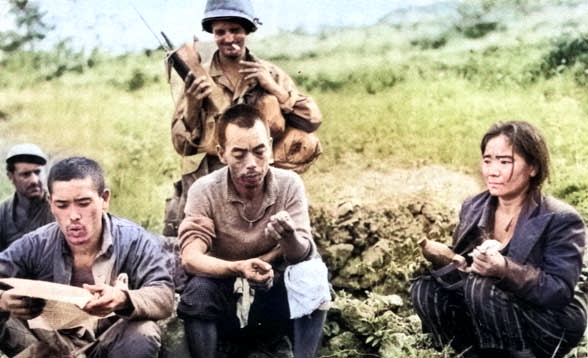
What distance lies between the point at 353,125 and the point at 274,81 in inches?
21.2

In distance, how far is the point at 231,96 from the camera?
629 centimetres

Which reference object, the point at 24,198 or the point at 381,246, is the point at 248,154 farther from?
the point at 24,198

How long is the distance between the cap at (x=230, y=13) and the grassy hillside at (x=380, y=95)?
0.59 ft

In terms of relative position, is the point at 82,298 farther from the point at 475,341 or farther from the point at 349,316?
the point at 475,341

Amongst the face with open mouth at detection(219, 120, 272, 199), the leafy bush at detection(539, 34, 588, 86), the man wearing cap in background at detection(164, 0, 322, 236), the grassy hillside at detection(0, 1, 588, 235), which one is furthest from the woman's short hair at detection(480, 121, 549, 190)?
the face with open mouth at detection(219, 120, 272, 199)

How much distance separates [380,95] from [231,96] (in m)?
0.88

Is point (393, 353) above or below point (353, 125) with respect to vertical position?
below

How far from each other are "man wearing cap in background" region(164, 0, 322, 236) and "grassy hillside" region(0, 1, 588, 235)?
0.15 m

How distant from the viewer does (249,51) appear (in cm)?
636

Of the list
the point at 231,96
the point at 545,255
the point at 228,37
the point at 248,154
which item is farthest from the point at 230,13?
the point at 545,255

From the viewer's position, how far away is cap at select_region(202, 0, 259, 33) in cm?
627

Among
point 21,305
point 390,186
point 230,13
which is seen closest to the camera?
point 21,305

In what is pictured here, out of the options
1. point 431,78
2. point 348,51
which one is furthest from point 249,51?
point 431,78

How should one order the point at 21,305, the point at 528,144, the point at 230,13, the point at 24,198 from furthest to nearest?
the point at 24,198 → the point at 230,13 → the point at 528,144 → the point at 21,305
